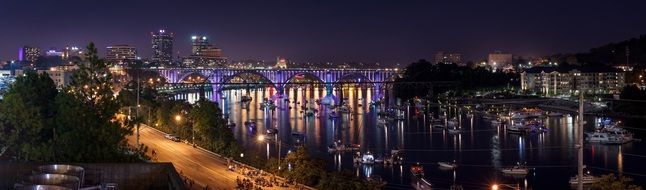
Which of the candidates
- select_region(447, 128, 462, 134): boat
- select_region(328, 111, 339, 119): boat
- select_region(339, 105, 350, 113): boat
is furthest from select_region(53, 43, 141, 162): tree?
select_region(339, 105, 350, 113): boat

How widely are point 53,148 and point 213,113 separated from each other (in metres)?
6.72

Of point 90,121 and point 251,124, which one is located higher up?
point 90,121

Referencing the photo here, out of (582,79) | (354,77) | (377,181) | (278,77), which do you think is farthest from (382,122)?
(354,77)

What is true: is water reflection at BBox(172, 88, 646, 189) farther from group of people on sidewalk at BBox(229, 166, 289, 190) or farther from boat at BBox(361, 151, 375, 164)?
group of people on sidewalk at BBox(229, 166, 289, 190)

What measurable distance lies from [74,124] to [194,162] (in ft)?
9.99

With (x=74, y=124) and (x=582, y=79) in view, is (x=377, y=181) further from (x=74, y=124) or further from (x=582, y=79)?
(x=582, y=79)

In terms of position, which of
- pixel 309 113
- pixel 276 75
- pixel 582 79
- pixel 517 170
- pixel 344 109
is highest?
pixel 276 75

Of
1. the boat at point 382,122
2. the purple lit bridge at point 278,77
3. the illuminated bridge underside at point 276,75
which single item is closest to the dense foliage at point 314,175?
the boat at point 382,122

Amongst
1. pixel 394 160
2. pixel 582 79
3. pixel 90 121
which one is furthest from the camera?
pixel 582 79

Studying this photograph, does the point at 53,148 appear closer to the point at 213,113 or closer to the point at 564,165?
the point at 213,113

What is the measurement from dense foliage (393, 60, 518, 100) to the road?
89.0ft

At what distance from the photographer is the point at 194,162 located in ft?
32.1

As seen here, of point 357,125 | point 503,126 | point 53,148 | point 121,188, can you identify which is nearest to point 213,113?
point 53,148

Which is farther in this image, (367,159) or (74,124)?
(367,159)
